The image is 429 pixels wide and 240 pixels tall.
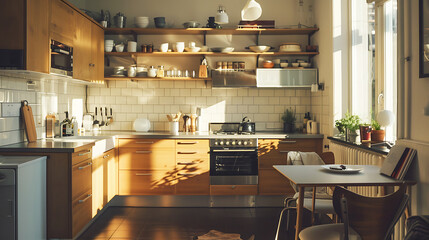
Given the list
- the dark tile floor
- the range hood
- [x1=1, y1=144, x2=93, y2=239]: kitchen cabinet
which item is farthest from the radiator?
[x1=1, y1=144, x2=93, y2=239]: kitchen cabinet

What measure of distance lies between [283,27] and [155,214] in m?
3.09

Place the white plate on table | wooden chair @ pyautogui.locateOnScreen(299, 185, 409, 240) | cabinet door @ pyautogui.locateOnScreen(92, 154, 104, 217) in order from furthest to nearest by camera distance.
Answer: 1. cabinet door @ pyautogui.locateOnScreen(92, 154, 104, 217)
2. the white plate on table
3. wooden chair @ pyautogui.locateOnScreen(299, 185, 409, 240)

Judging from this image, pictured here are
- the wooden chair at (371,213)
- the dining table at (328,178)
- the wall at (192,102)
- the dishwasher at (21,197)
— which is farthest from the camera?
the wall at (192,102)

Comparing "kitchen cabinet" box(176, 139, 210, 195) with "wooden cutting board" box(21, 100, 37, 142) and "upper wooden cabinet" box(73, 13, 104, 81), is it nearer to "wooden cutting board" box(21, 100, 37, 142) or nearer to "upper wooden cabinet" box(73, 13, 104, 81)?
"upper wooden cabinet" box(73, 13, 104, 81)

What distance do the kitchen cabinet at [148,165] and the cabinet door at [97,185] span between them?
56cm

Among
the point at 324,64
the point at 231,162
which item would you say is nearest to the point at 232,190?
the point at 231,162

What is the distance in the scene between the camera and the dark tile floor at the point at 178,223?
3.96 metres

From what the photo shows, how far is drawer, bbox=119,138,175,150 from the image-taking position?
4.99 m

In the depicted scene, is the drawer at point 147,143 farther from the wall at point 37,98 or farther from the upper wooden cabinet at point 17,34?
the upper wooden cabinet at point 17,34

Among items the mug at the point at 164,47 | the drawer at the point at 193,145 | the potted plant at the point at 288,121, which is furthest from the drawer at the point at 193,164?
the mug at the point at 164,47

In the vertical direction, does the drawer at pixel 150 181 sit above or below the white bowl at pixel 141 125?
below

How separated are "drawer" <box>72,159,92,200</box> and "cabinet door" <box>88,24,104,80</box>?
1407 millimetres

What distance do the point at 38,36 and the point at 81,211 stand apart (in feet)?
5.53

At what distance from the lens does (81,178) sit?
3.78 meters
